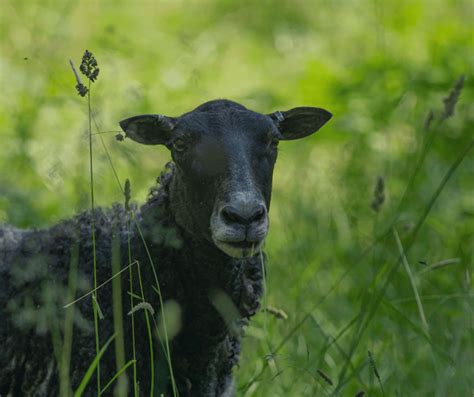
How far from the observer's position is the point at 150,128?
4992mm

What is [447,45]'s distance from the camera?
833cm

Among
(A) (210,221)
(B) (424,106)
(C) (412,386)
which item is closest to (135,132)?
(A) (210,221)

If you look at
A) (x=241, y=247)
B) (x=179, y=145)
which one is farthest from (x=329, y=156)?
(x=241, y=247)

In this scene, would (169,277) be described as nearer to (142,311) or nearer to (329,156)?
(142,311)

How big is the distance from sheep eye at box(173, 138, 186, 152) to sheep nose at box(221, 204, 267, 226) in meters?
0.64

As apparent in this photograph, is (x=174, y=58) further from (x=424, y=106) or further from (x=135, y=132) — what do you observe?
(x=135, y=132)

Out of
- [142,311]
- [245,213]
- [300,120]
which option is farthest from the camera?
[300,120]

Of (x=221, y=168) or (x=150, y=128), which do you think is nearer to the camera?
(x=221, y=168)

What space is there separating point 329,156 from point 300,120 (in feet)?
14.0

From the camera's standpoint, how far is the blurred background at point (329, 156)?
19.4 feet

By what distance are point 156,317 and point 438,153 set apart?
439cm

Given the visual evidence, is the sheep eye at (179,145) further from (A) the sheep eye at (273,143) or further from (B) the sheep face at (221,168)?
(A) the sheep eye at (273,143)

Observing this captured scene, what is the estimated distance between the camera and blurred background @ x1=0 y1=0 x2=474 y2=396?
19.4ft

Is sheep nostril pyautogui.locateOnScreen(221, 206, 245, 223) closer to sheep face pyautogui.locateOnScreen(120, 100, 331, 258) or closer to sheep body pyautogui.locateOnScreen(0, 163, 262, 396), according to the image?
sheep face pyautogui.locateOnScreen(120, 100, 331, 258)
